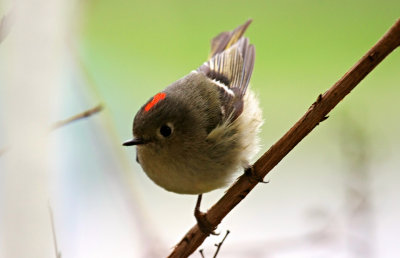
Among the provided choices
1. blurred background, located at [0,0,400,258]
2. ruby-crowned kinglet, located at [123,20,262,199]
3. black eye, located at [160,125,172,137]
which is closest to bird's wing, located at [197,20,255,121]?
ruby-crowned kinglet, located at [123,20,262,199]

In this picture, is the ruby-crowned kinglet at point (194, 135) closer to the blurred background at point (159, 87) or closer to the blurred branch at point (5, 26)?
the blurred background at point (159, 87)

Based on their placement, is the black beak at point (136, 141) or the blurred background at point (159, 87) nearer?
the blurred background at point (159, 87)

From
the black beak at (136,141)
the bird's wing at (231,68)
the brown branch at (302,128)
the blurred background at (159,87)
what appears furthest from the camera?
the bird's wing at (231,68)

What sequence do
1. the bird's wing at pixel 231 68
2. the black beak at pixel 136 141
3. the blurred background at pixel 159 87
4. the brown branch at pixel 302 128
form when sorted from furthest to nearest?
1. the bird's wing at pixel 231 68
2. the black beak at pixel 136 141
3. the brown branch at pixel 302 128
4. the blurred background at pixel 159 87

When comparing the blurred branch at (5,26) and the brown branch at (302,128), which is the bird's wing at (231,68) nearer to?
the brown branch at (302,128)

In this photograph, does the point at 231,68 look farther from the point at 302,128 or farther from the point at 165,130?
the point at 302,128

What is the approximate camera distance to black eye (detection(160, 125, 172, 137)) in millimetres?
1132

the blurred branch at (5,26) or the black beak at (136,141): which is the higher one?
the blurred branch at (5,26)

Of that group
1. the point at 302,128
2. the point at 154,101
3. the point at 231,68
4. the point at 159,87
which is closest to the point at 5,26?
the point at 302,128

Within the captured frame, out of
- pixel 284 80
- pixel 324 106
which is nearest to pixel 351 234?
pixel 324 106

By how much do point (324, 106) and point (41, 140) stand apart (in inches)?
19.0

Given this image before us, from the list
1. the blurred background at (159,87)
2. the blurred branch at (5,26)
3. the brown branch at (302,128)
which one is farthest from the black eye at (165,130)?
the blurred branch at (5,26)

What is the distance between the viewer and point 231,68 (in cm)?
140

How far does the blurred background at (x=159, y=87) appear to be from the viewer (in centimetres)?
48
